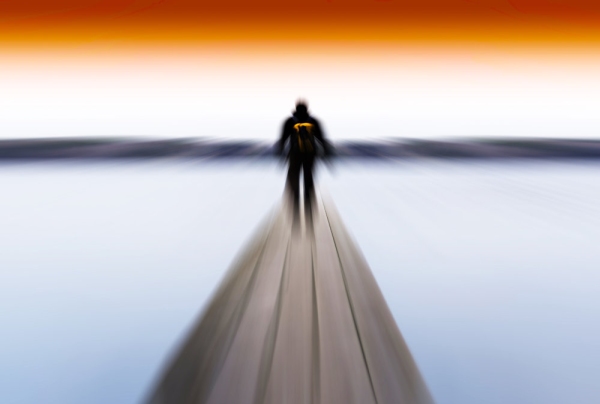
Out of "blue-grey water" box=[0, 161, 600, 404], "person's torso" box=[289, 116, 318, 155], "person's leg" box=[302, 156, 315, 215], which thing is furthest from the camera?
"person's leg" box=[302, 156, 315, 215]

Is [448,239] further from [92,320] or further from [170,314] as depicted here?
[92,320]

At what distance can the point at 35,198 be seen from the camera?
8898 millimetres

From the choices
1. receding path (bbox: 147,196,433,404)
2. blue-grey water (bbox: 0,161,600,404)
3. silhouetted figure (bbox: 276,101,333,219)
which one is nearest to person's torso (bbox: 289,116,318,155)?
silhouetted figure (bbox: 276,101,333,219)

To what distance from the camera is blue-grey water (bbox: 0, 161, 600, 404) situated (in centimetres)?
278

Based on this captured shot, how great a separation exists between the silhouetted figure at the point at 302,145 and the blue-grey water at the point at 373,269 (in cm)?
32

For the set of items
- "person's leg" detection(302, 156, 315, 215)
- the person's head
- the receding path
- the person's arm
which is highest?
the person's head

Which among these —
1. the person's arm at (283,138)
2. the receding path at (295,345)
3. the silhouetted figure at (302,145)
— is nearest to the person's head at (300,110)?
the silhouetted figure at (302,145)

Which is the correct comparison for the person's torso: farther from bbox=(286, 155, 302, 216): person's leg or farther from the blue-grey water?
the blue-grey water

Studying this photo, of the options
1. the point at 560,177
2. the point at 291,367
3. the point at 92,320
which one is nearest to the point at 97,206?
the point at 92,320

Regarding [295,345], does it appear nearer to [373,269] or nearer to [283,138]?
[373,269]

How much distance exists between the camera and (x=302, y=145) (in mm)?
5293

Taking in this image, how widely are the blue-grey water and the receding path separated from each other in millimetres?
164

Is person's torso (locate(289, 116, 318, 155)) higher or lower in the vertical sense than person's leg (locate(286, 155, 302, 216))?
higher

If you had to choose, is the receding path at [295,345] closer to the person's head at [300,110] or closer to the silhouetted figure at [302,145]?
the silhouetted figure at [302,145]
